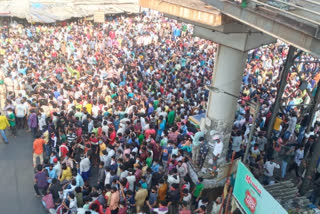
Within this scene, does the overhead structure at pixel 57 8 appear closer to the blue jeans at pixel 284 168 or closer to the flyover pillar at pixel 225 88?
the flyover pillar at pixel 225 88

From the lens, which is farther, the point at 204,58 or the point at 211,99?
the point at 204,58

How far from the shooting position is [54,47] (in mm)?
17312

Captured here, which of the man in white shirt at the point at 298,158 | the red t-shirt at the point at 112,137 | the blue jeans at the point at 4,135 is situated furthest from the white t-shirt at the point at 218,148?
the blue jeans at the point at 4,135

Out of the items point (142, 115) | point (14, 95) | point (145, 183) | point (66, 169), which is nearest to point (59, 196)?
point (66, 169)

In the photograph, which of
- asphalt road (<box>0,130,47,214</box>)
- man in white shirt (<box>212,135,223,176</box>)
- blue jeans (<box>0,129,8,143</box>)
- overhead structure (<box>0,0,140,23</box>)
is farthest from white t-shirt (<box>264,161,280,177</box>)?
overhead structure (<box>0,0,140,23</box>)

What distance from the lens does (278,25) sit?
4.68m

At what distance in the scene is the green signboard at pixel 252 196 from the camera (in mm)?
5129

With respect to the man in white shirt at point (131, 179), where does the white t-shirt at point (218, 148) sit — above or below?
above

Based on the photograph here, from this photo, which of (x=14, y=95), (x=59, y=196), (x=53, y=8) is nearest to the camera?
(x=59, y=196)

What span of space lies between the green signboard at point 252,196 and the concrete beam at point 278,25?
8.22 ft

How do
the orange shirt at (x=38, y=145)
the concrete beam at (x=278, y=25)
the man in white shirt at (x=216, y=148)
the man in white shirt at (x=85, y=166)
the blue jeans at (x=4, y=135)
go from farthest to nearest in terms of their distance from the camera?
the blue jeans at (x=4, y=135) < the orange shirt at (x=38, y=145) < the man in white shirt at (x=216, y=148) < the man in white shirt at (x=85, y=166) < the concrete beam at (x=278, y=25)

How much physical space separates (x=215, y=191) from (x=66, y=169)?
3996 millimetres

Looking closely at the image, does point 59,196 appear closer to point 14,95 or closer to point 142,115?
point 142,115

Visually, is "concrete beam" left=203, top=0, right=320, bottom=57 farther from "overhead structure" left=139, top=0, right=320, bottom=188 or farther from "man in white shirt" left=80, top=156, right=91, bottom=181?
"man in white shirt" left=80, top=156, right=91, bottom=181
